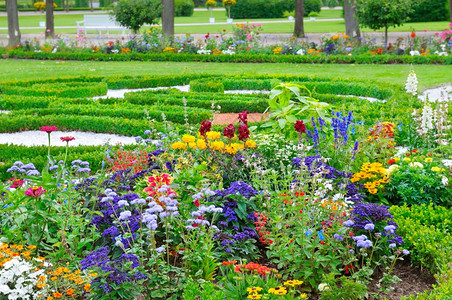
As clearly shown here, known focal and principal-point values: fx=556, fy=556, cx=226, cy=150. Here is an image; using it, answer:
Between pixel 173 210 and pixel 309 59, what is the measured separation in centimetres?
1267

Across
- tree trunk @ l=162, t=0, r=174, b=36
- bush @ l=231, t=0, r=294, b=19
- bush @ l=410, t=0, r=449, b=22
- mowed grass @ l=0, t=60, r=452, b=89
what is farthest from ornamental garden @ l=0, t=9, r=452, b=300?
bush @ l=231, t=0, r=294, b=19

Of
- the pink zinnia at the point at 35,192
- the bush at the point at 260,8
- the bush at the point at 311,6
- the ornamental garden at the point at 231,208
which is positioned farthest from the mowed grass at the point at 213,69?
the bush at the point at 311,6

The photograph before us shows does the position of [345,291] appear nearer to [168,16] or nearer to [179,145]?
[179,145]

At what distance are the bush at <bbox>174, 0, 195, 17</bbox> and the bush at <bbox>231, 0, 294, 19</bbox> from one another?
477cm

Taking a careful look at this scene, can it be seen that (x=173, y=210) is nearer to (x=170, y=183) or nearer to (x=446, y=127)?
(x=170, y=183)

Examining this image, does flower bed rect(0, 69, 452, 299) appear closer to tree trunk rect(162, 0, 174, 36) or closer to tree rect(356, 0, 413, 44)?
tree rect(356, 0, 413, 44)

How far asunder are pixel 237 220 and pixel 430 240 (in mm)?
1419

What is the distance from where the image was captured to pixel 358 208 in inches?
160

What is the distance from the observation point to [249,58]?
16.3 metres

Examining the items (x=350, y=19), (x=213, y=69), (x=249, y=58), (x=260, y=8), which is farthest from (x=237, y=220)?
(x=260, y=8)

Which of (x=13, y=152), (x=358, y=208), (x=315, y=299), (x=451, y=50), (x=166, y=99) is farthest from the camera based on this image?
(x=451, y=50)

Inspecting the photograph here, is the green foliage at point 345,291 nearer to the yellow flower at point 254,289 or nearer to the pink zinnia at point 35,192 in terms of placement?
the yellow flower at point 254,289

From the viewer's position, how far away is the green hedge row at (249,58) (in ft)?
49.4

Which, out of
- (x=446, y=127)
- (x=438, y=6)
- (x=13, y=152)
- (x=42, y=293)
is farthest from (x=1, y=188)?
(x=438, y=6)
